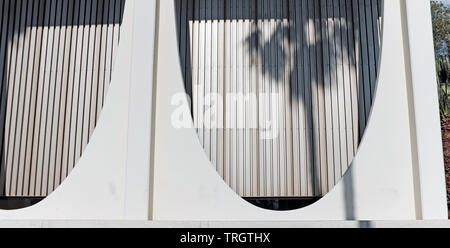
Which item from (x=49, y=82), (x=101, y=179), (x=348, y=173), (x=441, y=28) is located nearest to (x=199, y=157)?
(x=101, y=179)

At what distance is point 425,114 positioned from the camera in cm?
542

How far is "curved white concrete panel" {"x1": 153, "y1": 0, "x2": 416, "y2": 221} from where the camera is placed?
551 centimetres

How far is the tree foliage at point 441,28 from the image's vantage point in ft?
65.4

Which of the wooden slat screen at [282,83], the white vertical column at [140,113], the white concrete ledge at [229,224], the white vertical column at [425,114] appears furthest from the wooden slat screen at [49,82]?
the white vertical column at [425,114]

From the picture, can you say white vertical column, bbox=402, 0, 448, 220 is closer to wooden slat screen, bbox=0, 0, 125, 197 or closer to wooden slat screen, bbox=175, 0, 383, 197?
wooden slat screen, bbox=175, 0, 383, 197

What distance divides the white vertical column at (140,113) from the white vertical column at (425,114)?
3.49 meters

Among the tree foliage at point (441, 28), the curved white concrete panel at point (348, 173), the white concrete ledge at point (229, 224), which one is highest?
the tree foliage at point (441, 28)

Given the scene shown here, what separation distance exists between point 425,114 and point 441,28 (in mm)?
17181

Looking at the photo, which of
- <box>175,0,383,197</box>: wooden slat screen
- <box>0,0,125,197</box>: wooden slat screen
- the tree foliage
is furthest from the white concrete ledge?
the tree foliage

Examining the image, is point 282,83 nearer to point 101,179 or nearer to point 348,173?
point 348,173

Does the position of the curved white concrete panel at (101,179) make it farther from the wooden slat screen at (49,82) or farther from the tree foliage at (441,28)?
the tree foliage at (441,28)

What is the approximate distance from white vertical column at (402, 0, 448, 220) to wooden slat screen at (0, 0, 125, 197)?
497 centimetres

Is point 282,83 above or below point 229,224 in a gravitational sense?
above
